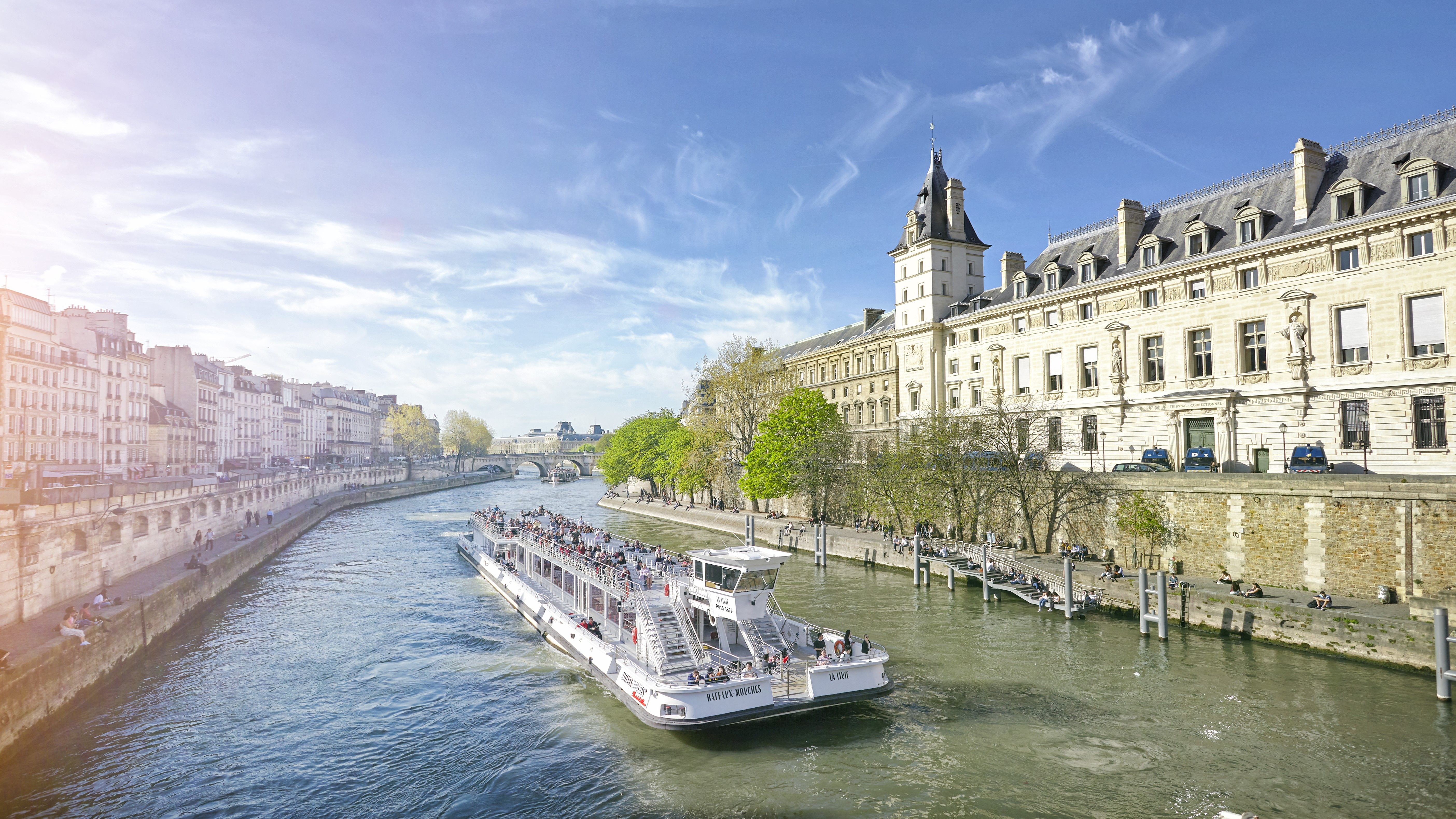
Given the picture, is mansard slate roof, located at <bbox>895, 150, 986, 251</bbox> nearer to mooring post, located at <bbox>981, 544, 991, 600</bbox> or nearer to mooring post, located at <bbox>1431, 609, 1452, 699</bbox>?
mooring post, located at <bbox>981, 544, 991, 600</bbox>

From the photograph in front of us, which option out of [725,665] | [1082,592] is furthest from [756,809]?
[1082,592]

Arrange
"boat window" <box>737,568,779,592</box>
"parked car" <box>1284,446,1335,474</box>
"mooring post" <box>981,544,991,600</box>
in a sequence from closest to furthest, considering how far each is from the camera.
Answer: "boat window" <box>737,568,779,592</box>, "parked car" <box>1284,446,1335,474</box>, "mooring post" <box>981,544,991,600</box>

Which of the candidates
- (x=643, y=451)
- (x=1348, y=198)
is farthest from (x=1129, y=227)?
(x=643, y=451)

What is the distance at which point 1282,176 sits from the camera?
3741 centimetres

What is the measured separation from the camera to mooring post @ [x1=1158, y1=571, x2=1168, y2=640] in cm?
2806

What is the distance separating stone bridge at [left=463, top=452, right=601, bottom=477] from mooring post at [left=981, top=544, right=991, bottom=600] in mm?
128780

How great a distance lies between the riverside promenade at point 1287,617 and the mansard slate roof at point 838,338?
33.8m

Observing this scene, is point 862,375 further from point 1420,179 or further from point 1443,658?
point 1443,658

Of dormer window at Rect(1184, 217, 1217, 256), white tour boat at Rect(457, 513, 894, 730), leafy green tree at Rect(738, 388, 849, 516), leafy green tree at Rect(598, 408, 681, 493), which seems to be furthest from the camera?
leafy green tree at Rect(598, 408, 681, 493)

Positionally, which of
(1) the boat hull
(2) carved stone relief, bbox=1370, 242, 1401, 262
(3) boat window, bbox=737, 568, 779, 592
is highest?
(2) carved stone relief, bbox=1370, 242, 1401, 262

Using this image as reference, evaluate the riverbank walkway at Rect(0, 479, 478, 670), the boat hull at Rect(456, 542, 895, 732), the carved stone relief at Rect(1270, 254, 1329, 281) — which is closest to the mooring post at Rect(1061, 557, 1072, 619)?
the boat hull at Rect(456, 542, 895, 732)

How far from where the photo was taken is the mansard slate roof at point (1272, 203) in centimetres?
3139

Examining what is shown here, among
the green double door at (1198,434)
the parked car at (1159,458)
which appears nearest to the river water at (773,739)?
the parked car at (1159,458)

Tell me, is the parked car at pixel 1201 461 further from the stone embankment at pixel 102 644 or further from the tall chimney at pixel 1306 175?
the stone embankment at pixel 102 644
